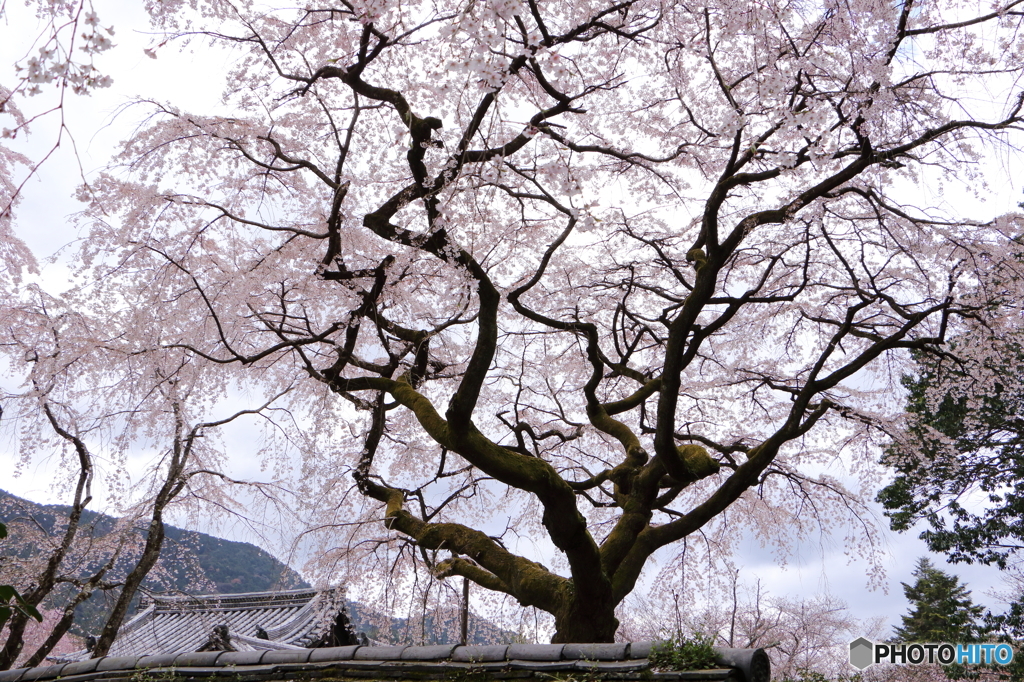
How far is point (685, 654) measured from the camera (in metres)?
3.45

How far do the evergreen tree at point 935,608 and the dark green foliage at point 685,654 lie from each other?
13.6 m

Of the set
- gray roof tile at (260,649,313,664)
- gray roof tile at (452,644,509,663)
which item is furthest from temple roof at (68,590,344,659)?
gray roof tile at (452,644,509,663)

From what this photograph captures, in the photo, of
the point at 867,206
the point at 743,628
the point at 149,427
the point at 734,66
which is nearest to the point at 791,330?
the point at 867,206

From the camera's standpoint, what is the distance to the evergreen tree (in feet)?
49.1

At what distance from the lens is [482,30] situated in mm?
4023

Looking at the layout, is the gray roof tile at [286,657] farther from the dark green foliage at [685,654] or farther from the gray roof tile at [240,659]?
the dark green foliage at [685,654]

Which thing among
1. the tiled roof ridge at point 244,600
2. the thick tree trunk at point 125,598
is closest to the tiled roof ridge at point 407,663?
the thick tree trunk at point 125,598

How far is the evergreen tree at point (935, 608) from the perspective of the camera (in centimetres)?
1495

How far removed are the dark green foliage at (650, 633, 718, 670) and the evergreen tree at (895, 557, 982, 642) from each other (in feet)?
44.5

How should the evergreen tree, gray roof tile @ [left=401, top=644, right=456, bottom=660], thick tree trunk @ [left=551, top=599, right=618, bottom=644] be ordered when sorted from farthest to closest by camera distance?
the evergreen tree < thick tree trunk @ [left=551, top=599, right=618, bottom=644] < gray roof tile @ [left=401, top=644, right=456, bottom=660]

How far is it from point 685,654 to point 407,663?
1.63 metres

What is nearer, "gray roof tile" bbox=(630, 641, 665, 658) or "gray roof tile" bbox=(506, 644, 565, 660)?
"gray roof tile" bbox=(630, 641, 665, 658)

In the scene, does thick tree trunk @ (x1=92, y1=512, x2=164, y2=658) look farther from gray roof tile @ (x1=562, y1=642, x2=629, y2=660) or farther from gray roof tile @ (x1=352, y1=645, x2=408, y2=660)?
gray roof tile @ (x1=562, y1=642, x2=629, y2=660)

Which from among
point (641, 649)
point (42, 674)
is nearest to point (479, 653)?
point (641, 649)
